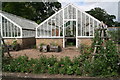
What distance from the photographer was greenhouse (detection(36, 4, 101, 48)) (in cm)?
1169

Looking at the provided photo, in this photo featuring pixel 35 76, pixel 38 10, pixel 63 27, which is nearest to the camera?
pixel 35 76

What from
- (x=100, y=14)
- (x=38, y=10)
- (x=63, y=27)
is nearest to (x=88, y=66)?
(x=63, y=27)

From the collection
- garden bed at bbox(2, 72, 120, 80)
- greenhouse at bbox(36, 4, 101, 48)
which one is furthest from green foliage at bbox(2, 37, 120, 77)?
greenhouse at bbox(36, 4, 101, 48)

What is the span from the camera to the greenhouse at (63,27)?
38.3ft

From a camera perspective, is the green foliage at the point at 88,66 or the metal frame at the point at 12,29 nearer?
the green foliage at the point at 88,66

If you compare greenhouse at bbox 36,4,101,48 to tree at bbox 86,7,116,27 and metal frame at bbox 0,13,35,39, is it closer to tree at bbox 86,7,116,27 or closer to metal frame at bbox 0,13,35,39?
metal frame at bbox 0,13,35,39

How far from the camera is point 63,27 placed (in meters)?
12.0

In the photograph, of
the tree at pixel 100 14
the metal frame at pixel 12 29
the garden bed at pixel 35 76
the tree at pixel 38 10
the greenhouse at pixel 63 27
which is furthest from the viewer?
the tree at pixel 100 14

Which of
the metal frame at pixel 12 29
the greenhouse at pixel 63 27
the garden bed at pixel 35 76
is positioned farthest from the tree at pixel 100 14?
the garden bed at pixel 35 76

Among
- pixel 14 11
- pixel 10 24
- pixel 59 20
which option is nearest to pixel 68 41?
pixel 59 20

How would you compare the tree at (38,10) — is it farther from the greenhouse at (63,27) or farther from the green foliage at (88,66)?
the green foliage at (88,66)

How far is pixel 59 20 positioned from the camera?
1207cm

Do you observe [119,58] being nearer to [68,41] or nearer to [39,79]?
[39,79]

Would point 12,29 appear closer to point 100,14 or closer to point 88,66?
point 88,66
